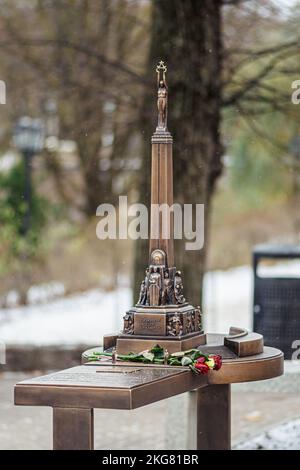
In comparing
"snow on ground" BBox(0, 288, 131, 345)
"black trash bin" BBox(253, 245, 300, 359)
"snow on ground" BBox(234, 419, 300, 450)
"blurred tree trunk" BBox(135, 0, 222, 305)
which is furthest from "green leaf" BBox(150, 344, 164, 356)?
"snow on ground" BBox(0, 288, 131, 345)

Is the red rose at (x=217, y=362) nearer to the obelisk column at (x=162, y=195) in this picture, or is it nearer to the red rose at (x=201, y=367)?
the red rose at (x=201, y=367)

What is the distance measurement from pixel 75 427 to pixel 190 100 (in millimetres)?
5870

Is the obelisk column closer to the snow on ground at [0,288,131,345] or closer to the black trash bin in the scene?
the black trash bin

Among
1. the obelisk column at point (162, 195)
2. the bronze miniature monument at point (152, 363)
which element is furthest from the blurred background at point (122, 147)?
the obelisk column at point (162, 195)

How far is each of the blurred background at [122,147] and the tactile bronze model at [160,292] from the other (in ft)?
14.5

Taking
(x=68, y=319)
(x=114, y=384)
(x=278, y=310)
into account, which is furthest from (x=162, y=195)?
(x=68, y=319)

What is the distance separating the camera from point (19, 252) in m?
20.0

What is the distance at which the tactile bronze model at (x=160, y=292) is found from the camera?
6.57 metres

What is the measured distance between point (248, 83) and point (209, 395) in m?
5.05
